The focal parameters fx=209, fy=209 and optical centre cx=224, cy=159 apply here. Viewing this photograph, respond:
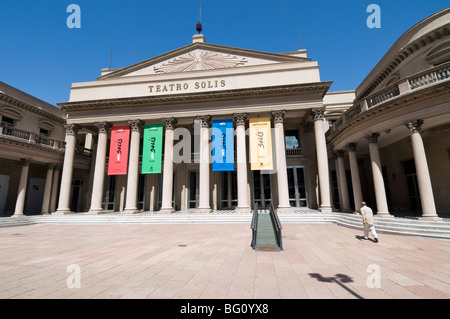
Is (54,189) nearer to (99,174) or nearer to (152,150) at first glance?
(99,174)

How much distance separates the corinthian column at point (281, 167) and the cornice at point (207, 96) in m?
1.91

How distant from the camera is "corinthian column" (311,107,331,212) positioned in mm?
→ 15548

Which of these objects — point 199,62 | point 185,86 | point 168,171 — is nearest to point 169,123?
point 185,86

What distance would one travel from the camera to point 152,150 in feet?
59.2

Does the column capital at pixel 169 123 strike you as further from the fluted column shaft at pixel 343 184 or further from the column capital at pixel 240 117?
the fluted column shaft at pixel 343 184

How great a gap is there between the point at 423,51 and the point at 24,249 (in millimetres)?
22996

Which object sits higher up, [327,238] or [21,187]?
[21,187]

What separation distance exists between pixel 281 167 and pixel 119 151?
13.9 m

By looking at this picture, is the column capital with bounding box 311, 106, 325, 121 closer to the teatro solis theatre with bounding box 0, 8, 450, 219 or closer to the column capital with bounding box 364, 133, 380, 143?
the teatro solis theatre with bounding box 0, 8, 450, 219

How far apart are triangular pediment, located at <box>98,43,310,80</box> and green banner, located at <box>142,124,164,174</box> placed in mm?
6515

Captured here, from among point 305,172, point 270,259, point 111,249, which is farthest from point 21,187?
point 305,172

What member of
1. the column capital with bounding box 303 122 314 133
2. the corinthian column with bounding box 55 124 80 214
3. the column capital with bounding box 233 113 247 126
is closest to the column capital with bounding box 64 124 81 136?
the corinthian column with bounding box 55 124 80 214

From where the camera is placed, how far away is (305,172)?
20.3 m
